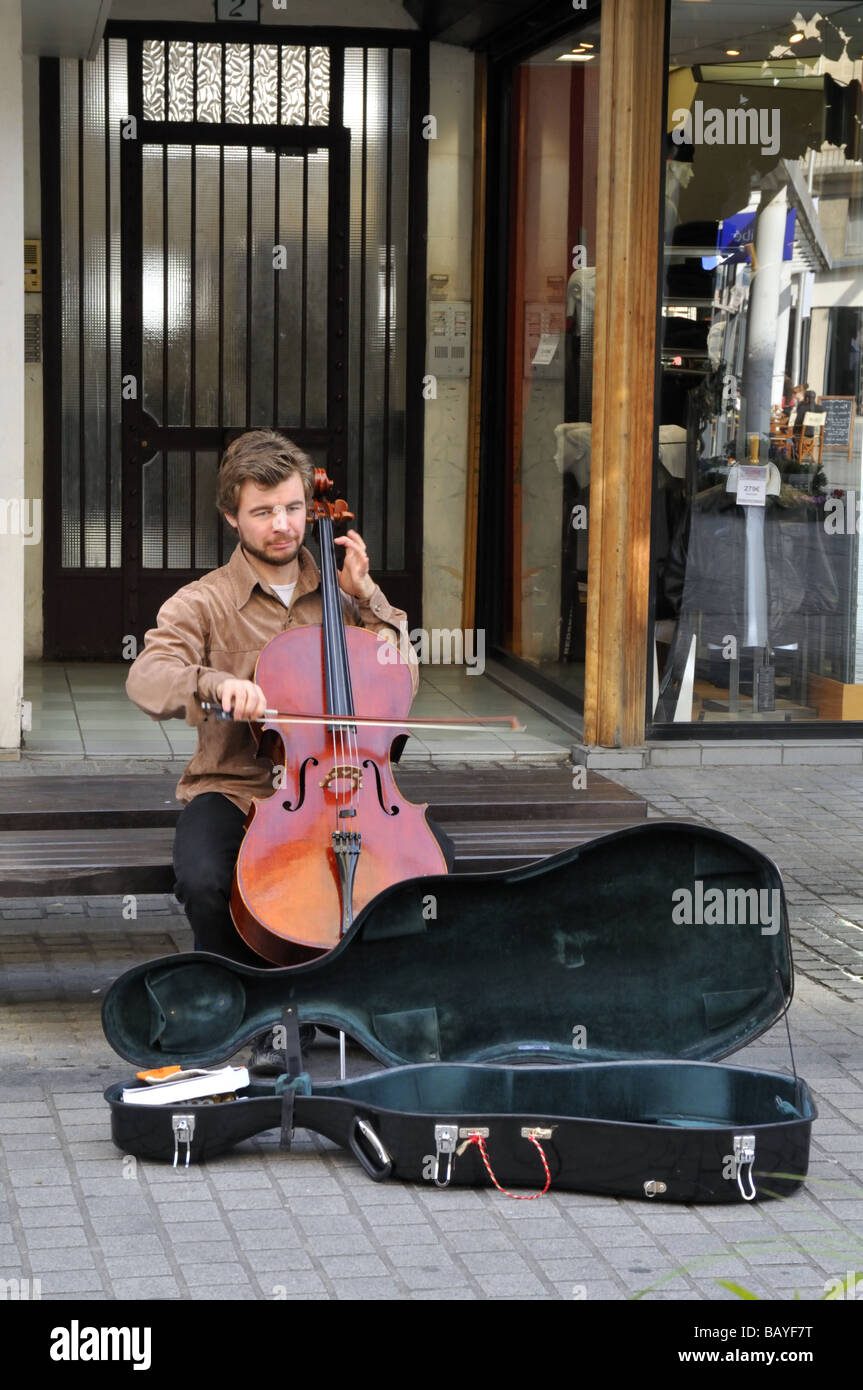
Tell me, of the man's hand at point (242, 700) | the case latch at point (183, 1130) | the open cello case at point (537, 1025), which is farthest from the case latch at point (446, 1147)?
the man's hand at point (242, 700)

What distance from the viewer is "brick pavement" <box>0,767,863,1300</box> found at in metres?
3.12

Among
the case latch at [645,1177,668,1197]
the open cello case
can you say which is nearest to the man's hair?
the open cello case

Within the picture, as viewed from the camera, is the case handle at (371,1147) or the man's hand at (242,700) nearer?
the case handle at (371,1147)

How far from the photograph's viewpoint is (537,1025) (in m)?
3.95

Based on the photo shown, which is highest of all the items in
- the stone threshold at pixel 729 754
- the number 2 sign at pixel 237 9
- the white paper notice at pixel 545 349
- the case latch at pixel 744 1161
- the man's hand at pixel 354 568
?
the number 2 sign at pixel 237 9

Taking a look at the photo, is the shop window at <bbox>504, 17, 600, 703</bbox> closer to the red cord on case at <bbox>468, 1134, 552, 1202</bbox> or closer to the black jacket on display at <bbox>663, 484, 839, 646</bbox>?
the black jacket on display at <bbox>663, 484, 839, 646</bbox>

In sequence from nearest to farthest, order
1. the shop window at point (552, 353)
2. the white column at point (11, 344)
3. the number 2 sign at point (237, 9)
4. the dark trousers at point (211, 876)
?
the dark trousers at point (211, 876)
the white column at point (11, 344)
the shop window at point (552, 353)
the number 2 sign at point (237, 9)

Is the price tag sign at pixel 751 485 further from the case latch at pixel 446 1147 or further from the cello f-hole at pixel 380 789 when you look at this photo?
the case latch at pixel 446 1147

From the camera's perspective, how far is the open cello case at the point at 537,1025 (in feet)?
11.4

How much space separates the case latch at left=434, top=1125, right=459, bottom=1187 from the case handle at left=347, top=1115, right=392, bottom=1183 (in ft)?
0.31

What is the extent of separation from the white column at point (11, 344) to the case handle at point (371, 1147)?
3.65 metres

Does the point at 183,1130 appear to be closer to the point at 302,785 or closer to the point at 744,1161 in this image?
the point at 302,785

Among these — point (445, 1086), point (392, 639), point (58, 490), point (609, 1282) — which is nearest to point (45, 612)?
point (58, 490)

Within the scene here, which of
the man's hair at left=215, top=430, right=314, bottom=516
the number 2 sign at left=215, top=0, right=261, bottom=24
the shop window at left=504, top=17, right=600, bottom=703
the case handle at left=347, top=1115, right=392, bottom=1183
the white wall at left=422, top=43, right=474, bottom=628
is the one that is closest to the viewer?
the case handle at left=347, top=1115, right=392, bottom=1183
